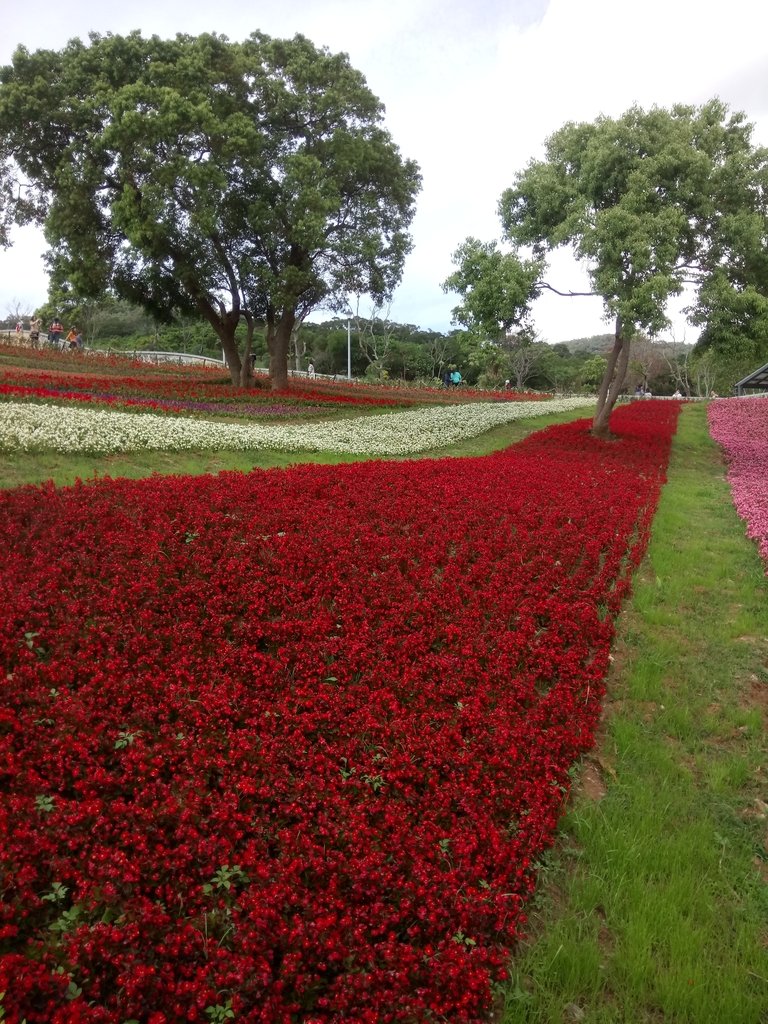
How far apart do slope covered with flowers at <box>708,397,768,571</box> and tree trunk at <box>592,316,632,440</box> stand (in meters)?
3.65

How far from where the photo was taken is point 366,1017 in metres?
2.41

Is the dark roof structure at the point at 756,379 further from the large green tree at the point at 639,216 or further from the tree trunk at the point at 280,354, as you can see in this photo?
the tree trunk at the point at 280,354

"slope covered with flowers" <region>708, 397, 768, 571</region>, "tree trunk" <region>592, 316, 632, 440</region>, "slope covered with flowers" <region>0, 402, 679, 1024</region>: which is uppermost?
"tree trunk" <region>592, 316, 632, 440</region>

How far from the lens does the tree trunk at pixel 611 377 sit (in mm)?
16375

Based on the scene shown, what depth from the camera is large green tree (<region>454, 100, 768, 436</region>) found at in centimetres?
1348

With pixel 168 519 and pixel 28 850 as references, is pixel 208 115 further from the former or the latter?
pixel 28 850

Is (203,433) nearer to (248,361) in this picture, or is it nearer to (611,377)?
(611,377)

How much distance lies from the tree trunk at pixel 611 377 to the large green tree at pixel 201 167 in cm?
1031

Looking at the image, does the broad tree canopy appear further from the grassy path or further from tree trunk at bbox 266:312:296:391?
tree trunk at bbox 266:312:296:391

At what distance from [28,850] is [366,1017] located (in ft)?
5.42

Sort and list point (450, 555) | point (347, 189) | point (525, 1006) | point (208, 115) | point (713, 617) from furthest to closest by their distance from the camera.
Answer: point (347, 189)
point (208, 115)
point (450, 555)
point (713, 617)
point (525, 1006)

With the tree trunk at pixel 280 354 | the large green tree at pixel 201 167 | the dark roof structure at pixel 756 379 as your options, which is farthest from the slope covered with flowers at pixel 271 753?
the dark roof structure at pixel 756 379

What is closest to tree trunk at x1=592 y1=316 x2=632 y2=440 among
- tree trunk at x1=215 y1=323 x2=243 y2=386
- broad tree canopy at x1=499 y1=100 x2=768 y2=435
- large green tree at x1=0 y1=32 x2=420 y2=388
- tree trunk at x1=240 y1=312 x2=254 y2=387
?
broad tree canopy at x1=499 y1=100 x2=768 y2=435

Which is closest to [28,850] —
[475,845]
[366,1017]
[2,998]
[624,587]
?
[2,998]
